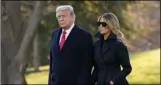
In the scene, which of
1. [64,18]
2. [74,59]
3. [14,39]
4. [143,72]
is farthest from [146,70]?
[64,18]

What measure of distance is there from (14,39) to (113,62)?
7.89m

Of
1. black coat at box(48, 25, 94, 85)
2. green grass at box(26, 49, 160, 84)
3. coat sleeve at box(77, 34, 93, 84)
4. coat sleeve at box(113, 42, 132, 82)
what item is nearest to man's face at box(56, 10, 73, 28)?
black coat at box(48, 25, 94, 85)

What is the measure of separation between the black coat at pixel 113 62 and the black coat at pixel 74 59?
0.24m

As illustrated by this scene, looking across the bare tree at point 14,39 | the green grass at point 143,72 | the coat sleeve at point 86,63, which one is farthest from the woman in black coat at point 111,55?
the green grass at point 143,72

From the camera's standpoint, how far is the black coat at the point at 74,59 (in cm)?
536

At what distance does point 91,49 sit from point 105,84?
1.44ft

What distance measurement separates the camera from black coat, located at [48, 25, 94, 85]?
536 cm

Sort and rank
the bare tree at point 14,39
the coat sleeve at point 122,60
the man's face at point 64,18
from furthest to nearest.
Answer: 1. the bare tree at point 14,39
2. the man's face at point 64,18
3. the coat sleeve at point 122,60

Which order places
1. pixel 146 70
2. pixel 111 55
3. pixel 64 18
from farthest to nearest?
pixel 146 70
pixel 64 18
pixel 111 55

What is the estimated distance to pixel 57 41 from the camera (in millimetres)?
5453

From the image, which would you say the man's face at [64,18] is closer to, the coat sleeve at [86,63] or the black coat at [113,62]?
the coat sleeve at [86,63]

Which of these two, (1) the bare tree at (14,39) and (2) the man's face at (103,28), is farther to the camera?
(1) the bare tree at (14,39)

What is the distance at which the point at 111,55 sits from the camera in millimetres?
5117

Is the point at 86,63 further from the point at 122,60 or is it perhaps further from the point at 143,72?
the point at 143,72
